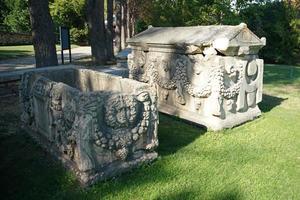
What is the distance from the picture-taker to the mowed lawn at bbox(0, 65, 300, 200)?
3.63 m

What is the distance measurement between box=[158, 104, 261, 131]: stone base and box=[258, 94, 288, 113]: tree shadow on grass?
0.80m

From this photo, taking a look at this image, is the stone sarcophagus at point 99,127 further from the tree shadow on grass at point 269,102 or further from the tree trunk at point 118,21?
the tree trunk at point 118,21

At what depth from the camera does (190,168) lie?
13.6 feet

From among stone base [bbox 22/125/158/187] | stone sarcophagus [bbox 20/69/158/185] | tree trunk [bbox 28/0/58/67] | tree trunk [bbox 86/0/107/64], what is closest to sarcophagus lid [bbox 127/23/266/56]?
stone sarcophagus [bbox 20/69/158/185]

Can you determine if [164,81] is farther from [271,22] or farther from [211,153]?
[271,22]

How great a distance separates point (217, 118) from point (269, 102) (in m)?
2.62

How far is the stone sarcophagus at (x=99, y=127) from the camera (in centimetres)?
371

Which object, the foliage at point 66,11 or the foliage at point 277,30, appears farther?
the foliage at point 66,11

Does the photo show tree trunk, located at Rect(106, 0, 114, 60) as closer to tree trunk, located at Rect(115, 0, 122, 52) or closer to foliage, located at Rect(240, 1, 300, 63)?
tree trunk, located at Rect(115, 0, 122, 52)

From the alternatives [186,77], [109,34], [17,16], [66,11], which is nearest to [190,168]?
[186,77]

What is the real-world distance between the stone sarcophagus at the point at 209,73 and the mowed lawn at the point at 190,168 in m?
0.31

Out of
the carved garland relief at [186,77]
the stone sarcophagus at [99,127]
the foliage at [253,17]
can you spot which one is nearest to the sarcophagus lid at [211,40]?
the carved garland relief at [186,77]

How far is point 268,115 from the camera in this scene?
640cm

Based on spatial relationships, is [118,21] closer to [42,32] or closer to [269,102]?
[42,32]
